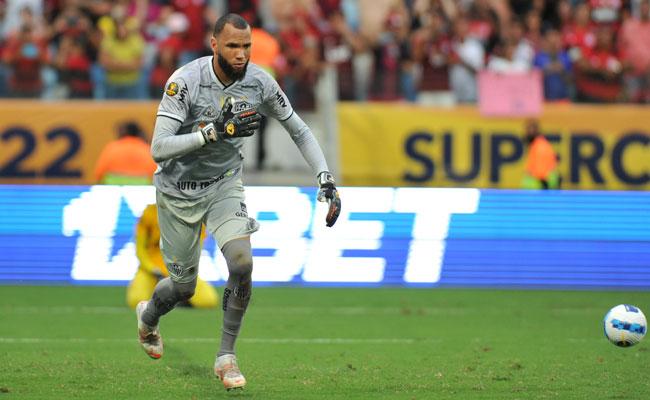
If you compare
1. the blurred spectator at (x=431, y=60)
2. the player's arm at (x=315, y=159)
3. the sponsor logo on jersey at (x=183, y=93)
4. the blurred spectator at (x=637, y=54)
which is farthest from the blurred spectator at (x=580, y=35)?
the sponsor logo on jersey at (x=183, y=93)

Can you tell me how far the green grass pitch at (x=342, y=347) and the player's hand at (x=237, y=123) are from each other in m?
1.68

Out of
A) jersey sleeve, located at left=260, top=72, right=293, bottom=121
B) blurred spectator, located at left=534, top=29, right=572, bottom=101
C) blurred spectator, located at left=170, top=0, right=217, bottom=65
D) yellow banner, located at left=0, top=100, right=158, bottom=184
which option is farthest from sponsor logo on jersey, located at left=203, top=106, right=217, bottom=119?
blurred spectator, located at left=534, top=29, right=572, bottom=101

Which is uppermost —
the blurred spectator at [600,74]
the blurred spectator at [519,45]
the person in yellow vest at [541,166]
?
the blurred spectator at [519,45]

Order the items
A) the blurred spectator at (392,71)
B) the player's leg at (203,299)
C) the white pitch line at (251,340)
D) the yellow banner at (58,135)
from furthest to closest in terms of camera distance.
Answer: the blurred spectator at (392,71) → the yellow banner at (58,135) → the player's leg at (203,299) → the white pitch line at (251,340)

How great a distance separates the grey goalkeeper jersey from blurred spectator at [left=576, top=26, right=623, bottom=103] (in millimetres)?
13080

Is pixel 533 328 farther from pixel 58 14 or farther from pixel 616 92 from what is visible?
pixel 58 14

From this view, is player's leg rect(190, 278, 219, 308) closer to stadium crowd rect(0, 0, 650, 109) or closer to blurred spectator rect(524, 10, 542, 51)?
stadium crowd rect(0, 0, 650, 109)

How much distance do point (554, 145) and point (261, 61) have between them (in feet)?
17.3

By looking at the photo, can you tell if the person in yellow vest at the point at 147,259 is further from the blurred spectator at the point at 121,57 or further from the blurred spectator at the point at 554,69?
the blurred spectator at the point at 554,69

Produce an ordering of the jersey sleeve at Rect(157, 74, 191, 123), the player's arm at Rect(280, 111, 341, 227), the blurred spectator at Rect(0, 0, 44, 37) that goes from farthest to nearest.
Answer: the blurred spectator at Rect(0, 0, 44, 37), the player's arm at Rect(280, 111, 341, 227), the jersey sleeve at Rect(157, 74, 191, 123)

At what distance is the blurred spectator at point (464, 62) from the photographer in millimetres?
19984

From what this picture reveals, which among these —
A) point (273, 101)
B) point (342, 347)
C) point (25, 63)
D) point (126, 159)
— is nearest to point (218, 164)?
point (273, 101)

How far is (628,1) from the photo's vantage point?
2202 cm

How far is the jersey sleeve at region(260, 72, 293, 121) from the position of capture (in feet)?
26.0
